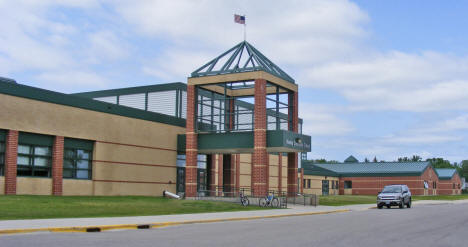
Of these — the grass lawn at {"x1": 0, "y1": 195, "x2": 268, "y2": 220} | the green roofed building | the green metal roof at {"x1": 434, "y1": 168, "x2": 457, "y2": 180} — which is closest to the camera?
the grass lawn at {"x1": 0, "y1": 195, "x2": 268, "y2": 220}

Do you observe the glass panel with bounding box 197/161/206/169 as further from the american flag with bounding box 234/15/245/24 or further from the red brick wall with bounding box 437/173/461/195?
the red brick wall with bounding box 437/173/461/195

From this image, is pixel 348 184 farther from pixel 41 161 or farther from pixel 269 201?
pixel 41 161

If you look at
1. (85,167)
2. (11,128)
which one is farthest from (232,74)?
(11,128)

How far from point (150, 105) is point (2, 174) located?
76.4 ft

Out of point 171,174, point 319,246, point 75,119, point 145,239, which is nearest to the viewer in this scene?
point 319,246

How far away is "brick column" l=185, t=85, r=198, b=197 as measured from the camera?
43.9 metres

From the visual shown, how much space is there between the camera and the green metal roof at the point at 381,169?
91650 millimetres

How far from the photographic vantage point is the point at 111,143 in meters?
39.5

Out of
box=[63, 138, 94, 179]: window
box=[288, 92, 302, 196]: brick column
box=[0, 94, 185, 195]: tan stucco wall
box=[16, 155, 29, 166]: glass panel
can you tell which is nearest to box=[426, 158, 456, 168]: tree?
Result: box=[288, 92, 302, 196]: brick column

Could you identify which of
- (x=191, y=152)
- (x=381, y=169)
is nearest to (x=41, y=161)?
(x=191, y=152)

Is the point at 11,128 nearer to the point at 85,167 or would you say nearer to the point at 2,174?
the point at 2,174

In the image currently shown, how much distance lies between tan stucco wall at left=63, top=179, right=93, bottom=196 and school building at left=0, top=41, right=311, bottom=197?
6 cm

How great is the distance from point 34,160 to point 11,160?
81.1 inches

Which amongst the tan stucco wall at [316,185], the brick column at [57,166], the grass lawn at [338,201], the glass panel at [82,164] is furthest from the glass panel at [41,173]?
the tan stucco wall at [316,185]
